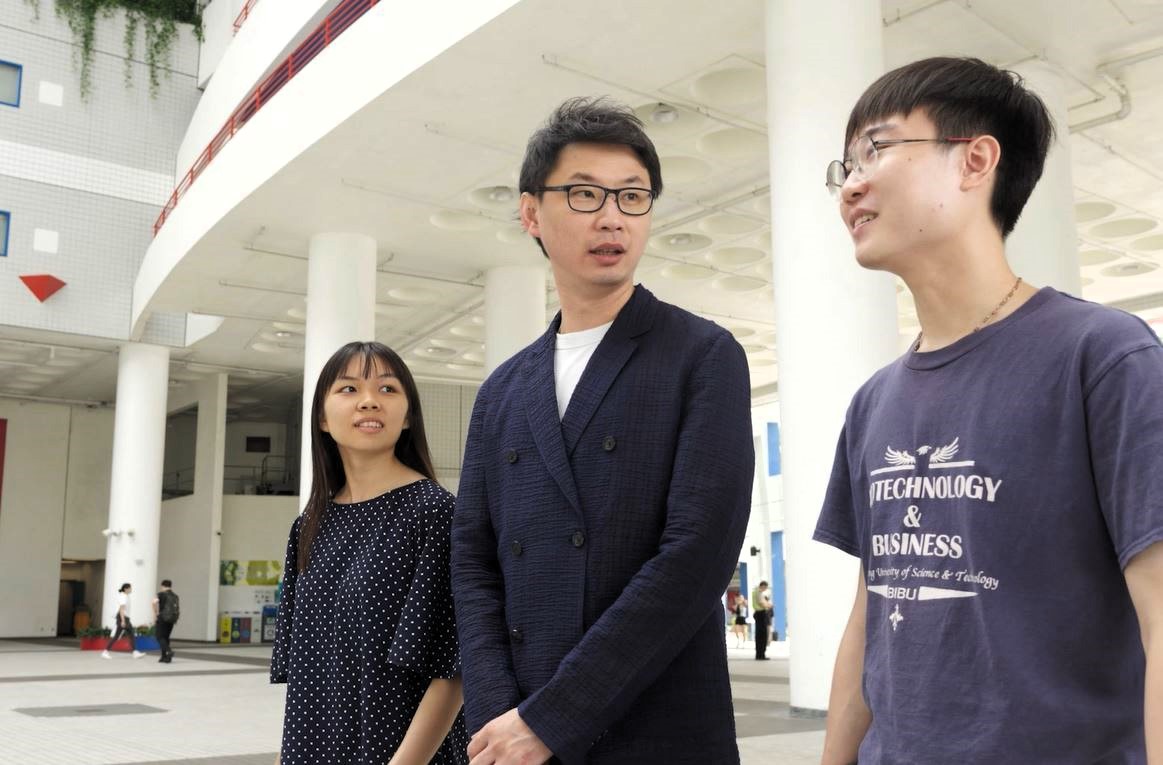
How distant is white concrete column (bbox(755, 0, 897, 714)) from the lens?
30.4 ft

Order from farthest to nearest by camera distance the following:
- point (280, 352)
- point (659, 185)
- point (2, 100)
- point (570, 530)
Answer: point (280, 352) → point (2, 100) → point (659, 185) → point (570, 530)

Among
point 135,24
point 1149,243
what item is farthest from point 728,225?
point 135,24

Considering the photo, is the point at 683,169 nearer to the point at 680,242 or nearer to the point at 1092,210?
the point at 680,242

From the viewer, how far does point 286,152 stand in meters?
14.4

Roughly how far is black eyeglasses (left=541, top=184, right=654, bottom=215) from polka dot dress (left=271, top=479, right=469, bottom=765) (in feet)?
3.09

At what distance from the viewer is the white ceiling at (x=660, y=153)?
11.1 m

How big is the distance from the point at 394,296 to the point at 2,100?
442 inches

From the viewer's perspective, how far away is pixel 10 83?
82.2 ft

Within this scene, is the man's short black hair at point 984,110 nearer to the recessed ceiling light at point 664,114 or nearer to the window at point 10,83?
the recessed ceiling light at point 664,114

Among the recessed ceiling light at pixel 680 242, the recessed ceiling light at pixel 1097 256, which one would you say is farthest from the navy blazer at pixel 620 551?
the recessed ceiling light at pixel 1097 256

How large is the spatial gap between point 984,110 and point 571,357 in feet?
3.11

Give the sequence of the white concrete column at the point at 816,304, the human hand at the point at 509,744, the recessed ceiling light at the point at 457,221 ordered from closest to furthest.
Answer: the human hand at the point at 509,744
the white concrete column at the point at 816,304
the recessed ceiling light at the point at 457,221

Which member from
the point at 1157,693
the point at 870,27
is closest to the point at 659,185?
A: the point at 1157,693

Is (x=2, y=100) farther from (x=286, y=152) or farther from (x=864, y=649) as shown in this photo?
(x=864, y=649)
